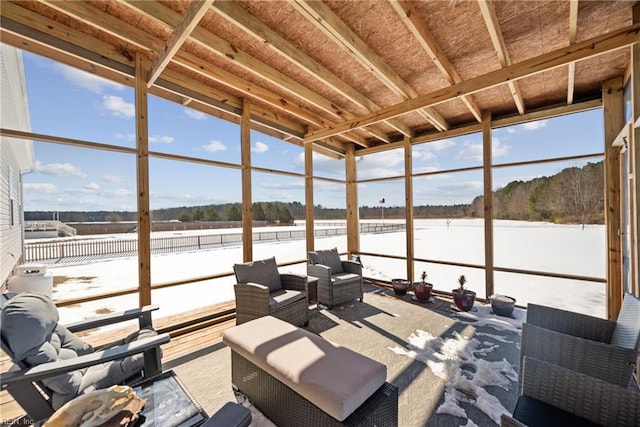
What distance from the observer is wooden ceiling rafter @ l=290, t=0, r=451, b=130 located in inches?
79.9

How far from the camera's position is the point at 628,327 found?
1625 mm

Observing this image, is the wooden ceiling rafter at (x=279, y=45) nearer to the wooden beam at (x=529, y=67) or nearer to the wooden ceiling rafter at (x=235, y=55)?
the wooden ceiling rafter at (x=235, y=55)

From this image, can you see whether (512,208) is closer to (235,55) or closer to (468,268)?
(468,268)

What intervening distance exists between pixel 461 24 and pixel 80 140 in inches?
165

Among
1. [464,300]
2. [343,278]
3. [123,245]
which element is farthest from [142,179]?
[464,300]

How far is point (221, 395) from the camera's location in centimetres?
209

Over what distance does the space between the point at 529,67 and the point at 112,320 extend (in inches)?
183

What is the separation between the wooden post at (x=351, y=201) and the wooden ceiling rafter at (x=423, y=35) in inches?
123

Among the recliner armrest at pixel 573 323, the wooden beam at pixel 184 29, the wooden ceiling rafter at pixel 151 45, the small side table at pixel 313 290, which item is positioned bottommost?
the small side table at pixel 313 290

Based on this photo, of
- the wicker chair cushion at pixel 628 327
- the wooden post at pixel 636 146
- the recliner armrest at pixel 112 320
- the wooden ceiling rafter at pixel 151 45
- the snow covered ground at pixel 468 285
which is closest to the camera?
the wicker chair cushion at pixel 628 327

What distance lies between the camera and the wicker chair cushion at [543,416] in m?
1.21

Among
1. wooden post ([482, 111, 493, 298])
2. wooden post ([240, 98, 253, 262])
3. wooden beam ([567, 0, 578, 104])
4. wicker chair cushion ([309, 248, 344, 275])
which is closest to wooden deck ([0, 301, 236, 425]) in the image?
wooden post ([240, 98, 253, 262])

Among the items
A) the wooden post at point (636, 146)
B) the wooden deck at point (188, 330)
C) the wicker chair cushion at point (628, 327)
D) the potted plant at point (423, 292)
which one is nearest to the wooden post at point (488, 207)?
the potted plant at point (423, 292)

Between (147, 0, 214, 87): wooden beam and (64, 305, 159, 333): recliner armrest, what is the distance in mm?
2485
